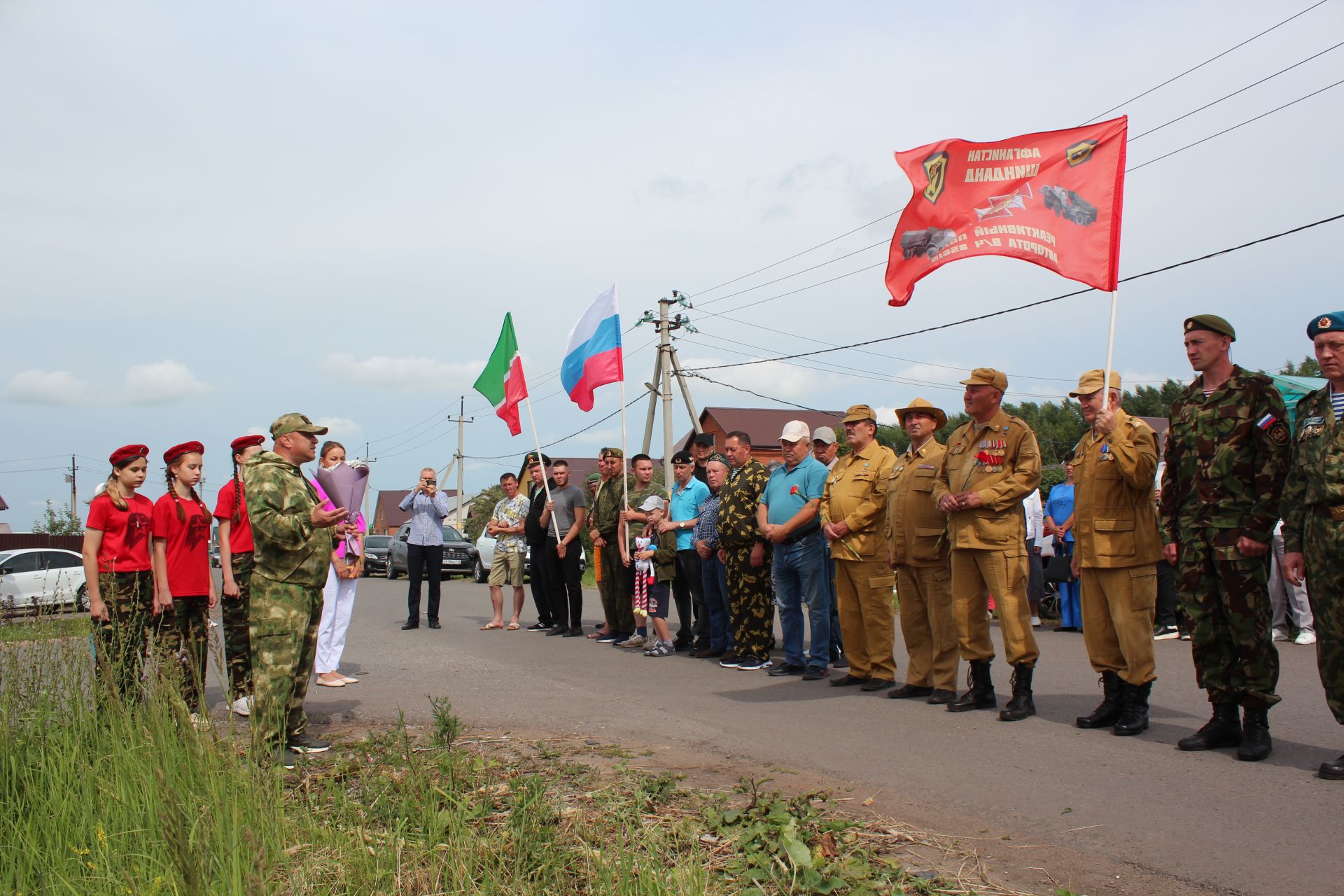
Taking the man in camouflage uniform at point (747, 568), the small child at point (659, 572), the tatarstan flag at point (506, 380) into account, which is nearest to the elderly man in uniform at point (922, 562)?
the man in camouflage uniform at point (747, 568)

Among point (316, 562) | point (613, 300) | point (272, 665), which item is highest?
point (613, 300)

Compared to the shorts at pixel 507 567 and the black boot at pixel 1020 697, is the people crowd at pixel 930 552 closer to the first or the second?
the black boot at pixel 1020 697

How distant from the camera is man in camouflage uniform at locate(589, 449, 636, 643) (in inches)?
440

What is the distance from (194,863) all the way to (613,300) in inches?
377

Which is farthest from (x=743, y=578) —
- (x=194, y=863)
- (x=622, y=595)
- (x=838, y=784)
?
(x=194, y=863)

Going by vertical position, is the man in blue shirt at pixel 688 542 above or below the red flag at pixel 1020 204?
below

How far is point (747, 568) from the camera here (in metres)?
8.87

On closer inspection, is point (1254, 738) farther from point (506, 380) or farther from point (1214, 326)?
point (506, 380)

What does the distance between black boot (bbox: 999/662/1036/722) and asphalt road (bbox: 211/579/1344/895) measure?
0.30 ft

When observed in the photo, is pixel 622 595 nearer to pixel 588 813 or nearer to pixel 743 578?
pixel 743 578

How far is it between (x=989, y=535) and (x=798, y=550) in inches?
84.0

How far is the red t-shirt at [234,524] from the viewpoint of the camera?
7277 millimetres

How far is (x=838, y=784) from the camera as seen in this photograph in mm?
4840

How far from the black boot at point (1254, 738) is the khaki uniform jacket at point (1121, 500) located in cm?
96
